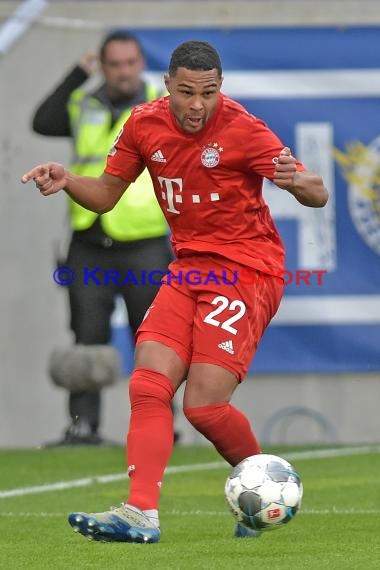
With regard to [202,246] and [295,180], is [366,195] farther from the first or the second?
[295,180]

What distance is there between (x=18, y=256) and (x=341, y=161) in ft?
7.24

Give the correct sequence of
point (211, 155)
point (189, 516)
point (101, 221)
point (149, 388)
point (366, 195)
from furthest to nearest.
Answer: point (366, 195) → point (101, 221) → point (189, 516) → point (211, 155) → point (149, 388)

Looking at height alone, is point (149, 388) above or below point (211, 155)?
below

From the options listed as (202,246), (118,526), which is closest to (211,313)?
(202,246)

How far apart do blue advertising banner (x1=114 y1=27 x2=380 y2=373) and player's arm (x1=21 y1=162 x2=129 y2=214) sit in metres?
3.93

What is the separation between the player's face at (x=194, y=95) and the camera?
5.71 meters

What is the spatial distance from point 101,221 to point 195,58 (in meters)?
3.94

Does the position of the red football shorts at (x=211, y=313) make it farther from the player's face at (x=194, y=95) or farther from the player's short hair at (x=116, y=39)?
the player's short hair at (x=116, y=39)

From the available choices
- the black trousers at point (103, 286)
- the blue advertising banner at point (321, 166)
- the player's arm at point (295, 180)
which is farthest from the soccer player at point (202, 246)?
the blue advertising banner at point (321, 166)

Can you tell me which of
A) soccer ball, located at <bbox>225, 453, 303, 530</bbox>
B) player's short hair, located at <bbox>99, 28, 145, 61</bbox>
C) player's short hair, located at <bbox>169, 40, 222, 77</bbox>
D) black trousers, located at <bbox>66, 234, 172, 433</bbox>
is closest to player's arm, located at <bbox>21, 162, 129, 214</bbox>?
player's short hair, located at <bbox>169, 40, 222, 77</bbox>

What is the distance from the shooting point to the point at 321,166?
10.1m

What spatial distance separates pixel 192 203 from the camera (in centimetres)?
594

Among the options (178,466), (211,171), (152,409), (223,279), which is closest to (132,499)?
(152,409)

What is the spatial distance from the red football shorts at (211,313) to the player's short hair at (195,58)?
719 mm
